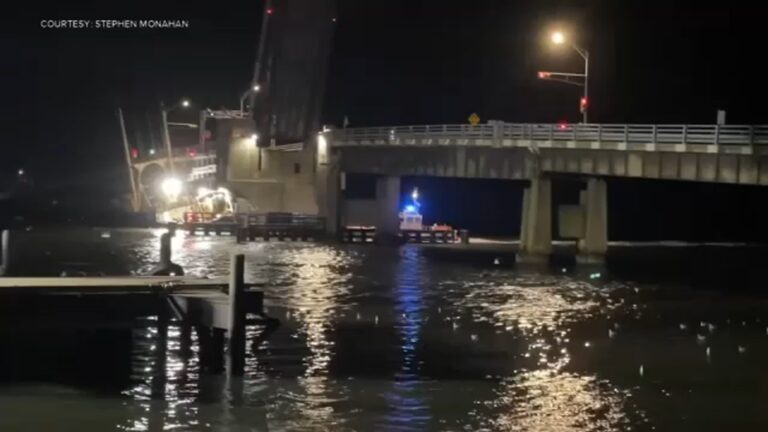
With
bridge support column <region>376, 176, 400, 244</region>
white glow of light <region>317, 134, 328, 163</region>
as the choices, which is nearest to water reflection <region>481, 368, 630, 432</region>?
bridge support column <region>376, 176, 400, 244</region>

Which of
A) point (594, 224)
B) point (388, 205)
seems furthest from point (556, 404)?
point (388, 205)

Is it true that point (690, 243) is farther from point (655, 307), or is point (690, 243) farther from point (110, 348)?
point (110, 348)

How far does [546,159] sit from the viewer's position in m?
65.4

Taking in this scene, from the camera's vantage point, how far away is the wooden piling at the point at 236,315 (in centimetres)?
2527

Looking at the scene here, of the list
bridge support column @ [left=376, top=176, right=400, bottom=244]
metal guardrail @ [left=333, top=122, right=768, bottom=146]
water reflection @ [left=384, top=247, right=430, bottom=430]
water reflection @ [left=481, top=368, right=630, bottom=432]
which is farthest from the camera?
bridge support column @ [left=376, top=176, right=400, bottom=244]

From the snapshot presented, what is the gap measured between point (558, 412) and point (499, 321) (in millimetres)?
14277

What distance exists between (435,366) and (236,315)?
5.46 metres

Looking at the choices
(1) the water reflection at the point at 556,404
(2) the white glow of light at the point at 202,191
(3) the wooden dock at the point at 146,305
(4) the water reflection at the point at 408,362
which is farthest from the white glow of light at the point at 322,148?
(1) the water reflection at the point at 556,404

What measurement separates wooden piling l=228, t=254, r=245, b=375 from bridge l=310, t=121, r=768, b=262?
3072cm

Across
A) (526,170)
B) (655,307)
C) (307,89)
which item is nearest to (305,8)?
(307,89)

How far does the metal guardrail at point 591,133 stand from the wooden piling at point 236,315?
30.4 m

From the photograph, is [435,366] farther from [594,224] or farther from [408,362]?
[594,224]

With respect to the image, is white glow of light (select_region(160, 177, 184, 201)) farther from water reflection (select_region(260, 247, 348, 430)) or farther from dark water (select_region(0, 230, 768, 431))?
dark water (select_region(0, 230, 768, 431))

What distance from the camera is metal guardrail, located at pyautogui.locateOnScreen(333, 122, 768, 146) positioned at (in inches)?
1976
